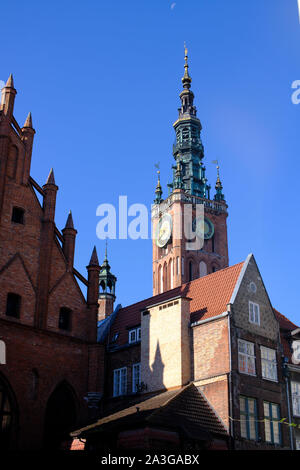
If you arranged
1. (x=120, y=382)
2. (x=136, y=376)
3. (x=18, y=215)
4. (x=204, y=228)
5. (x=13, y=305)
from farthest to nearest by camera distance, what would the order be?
1. (x=204, y=228)
2. (x=120, y=382)
3. (x=136, y=376)
4. (x=18, y=215)
5. (x=13, y=305)

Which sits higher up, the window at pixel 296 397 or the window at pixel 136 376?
the window at pixel 136 376

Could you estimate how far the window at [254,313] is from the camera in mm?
32406

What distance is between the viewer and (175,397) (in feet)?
94.2

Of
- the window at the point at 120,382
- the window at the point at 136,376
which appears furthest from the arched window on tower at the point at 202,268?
the window at the point at 136,376

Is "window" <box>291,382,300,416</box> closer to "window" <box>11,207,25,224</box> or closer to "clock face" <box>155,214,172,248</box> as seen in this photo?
"window" <box>11,207,25,224</box>

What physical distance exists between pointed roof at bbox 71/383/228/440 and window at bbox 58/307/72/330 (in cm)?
608

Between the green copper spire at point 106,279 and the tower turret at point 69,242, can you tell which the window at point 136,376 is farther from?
the green copper spire at point 106,279

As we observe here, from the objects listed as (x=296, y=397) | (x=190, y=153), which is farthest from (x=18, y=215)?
(x=190, y=153)

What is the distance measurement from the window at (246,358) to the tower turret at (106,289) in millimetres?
38939

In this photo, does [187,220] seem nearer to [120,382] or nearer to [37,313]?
[120,382]

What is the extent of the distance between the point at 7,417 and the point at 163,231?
59.9 meters

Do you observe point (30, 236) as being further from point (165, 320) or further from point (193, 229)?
point (193, 229)

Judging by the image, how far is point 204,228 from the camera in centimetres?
8688
